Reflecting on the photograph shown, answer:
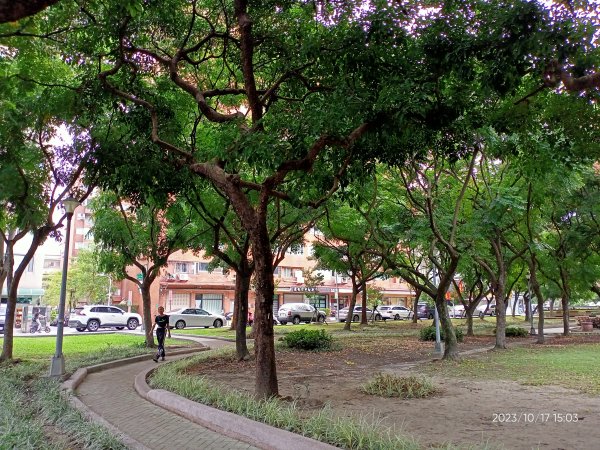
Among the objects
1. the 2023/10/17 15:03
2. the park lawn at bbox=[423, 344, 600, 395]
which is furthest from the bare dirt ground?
the park lawn at bbox=[423, 344, 600, 395]

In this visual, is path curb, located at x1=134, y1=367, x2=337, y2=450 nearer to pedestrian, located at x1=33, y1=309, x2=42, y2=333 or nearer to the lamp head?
the lamp head

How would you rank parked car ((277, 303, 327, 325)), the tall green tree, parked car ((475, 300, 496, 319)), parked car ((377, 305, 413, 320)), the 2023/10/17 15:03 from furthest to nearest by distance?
parked car ((475, 300, 496, 319)) → parked car ((377, 305, 413, 320)) → parked car ((277, 303, 327, 325)) → the tall green tree → the 2023/10/17 15:03

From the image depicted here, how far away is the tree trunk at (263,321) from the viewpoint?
816 cm

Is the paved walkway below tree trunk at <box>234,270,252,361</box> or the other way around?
below

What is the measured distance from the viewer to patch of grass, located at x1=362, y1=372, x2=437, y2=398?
9016 mm

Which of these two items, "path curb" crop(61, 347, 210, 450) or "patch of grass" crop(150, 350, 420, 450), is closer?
"patch of grass" crop(150, 350, 420, 450)

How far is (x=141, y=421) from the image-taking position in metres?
7.54

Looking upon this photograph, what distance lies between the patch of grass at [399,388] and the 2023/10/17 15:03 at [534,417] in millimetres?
1746

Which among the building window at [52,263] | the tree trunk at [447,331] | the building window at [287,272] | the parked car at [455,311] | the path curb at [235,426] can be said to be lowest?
the parked car at [455,311]

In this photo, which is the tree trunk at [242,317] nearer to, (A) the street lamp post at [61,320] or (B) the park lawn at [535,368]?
(A) the street lamp post at [61,320]

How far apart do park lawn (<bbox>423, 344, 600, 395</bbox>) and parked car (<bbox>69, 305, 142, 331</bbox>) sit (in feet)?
84.2

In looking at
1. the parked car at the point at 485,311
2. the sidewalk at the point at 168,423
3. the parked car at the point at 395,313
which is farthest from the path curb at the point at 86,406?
the parked car at the point at 485,311

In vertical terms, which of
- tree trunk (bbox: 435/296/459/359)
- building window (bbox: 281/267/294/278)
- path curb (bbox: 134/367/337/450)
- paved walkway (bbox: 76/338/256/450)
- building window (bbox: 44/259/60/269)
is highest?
building window (bbox: 44/259/60/269)

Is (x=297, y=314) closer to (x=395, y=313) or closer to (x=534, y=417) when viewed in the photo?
(x=395, y=313)
